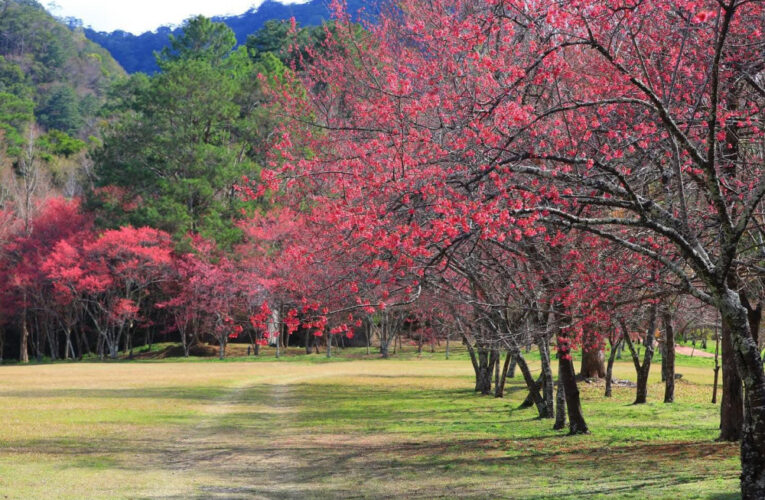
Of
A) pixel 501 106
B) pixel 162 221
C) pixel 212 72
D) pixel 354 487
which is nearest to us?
pixel 501 106

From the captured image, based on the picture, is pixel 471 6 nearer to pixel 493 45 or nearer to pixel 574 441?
pixel 493 45

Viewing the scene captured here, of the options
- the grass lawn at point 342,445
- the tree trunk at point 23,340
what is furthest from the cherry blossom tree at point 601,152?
the tree trunk at point 23,340

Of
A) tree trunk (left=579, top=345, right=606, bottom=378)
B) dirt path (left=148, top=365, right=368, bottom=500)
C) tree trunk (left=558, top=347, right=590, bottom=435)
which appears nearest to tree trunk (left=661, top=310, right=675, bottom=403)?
A: tree trunk (left=579, top=345, right=606, bottom=378)

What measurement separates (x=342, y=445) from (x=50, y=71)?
330 ft

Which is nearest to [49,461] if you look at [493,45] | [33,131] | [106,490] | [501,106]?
[106,490]

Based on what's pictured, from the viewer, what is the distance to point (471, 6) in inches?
572

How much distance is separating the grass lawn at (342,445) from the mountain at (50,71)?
2289 inches

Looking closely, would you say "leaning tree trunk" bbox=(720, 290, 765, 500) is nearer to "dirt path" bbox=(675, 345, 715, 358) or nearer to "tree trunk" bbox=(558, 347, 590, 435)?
"tree trunk" bbox=(558, 347, 590, 435)

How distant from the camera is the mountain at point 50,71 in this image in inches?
3310

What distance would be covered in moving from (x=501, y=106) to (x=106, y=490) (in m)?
7.14

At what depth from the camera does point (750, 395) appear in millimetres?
7379

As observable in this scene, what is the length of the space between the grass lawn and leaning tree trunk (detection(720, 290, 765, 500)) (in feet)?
5.38

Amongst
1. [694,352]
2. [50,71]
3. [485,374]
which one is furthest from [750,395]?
[50,71]

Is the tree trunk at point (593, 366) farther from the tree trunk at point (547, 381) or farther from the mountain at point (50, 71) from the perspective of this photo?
the mountain at point (50, 71)
